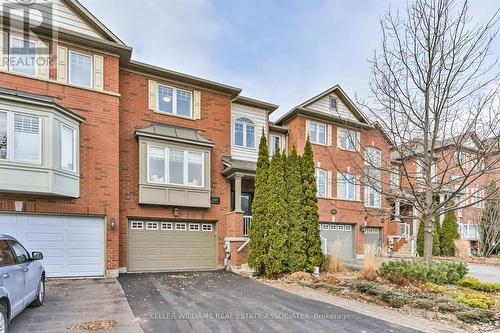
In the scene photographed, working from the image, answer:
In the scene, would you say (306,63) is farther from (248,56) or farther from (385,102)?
(385,102)

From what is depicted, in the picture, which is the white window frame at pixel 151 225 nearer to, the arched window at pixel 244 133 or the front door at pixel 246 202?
the front door at pixel 246 202

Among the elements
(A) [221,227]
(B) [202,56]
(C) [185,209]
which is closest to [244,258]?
(A) [221,227]

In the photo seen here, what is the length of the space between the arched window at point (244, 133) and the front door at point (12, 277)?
10.6 m

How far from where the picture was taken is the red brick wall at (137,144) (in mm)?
12234

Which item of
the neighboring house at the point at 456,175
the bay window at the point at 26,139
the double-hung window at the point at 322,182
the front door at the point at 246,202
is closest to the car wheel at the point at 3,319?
the bay window at the point at 26,139

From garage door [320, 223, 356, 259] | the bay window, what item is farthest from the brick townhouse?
garage door [320, 223, 356, 259]

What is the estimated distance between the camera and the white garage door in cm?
1007

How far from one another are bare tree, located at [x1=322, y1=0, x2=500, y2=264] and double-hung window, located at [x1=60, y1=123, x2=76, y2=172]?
935cm

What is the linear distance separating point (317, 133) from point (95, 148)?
11.2 metres

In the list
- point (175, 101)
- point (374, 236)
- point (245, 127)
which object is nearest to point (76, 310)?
point (175, 101)

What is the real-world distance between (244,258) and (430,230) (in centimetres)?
668

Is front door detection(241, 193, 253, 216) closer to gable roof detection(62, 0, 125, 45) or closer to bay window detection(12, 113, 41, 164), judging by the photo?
gable roof detection(62, 0, 125, 45)

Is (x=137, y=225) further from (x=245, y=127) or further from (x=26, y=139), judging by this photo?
(x=245, y=127)

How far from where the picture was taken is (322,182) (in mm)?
17766
